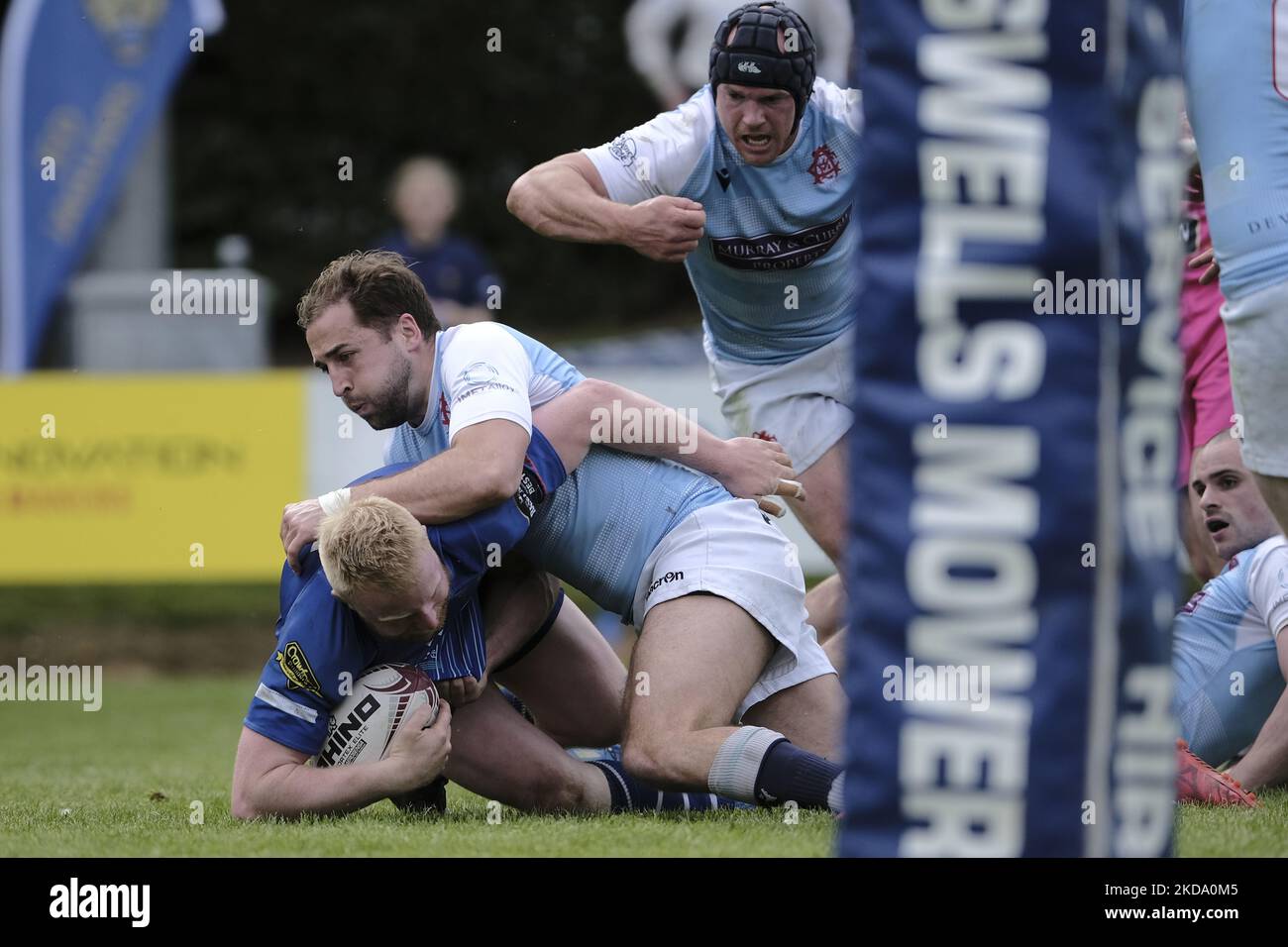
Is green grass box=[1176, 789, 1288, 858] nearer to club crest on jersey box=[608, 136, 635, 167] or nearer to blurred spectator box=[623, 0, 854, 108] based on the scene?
club crest on jersey box=[608, 136, 635, 167]

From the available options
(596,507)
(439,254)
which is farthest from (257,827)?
(439,254)

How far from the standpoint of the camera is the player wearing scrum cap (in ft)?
16.6

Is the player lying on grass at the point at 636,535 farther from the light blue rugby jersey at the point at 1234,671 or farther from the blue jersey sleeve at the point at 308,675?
the light blue rugby jersey at the point at 1234,671

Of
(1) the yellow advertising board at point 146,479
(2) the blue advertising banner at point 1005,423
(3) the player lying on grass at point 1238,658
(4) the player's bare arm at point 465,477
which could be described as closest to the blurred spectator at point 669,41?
(1) the yellow advertising board at point 146,479

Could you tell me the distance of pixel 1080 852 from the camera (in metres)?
2.21

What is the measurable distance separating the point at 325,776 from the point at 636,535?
1.05 m

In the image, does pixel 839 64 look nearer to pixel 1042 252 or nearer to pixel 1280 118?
pixel 1280 118

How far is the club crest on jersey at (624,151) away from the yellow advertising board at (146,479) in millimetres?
5044

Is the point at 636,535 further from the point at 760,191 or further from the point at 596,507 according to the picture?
the point at 760,191

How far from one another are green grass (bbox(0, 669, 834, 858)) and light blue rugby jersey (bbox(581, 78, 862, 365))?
188 centimetres

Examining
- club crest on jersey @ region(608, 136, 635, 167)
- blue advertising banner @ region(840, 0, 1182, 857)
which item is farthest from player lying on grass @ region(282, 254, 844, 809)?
blue advertising banner @ region(840, 0, 1182, 857)

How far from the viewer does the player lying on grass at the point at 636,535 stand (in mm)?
4125

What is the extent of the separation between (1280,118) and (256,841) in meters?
2.64

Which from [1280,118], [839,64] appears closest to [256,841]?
[1280,118]
